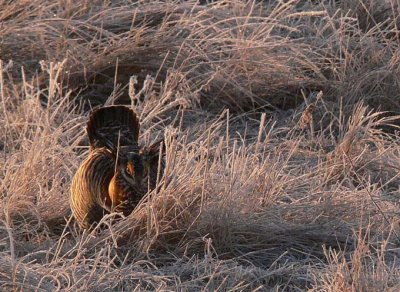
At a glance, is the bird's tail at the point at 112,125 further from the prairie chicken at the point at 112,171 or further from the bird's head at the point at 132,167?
the bird's head at the point at 132,167

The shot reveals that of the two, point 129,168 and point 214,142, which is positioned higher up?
point 129,168

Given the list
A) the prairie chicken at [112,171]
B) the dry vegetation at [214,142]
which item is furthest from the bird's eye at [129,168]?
the dry vegetation at [214,142]

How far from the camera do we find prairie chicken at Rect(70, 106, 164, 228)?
164 inches

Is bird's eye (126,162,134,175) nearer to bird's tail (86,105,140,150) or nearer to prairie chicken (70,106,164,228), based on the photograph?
prairie chicken (70,106,164,228)

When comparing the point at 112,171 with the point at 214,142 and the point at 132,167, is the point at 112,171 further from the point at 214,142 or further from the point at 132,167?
the point at 214,142

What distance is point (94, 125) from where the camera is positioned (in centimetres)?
434

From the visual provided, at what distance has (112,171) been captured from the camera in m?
4.23

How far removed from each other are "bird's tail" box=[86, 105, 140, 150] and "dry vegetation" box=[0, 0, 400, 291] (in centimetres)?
16

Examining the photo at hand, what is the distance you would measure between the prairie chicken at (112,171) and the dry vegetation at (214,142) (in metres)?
0.09

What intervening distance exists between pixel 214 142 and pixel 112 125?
1028mm

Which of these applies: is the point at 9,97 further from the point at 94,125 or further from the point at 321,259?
the point at 321,259

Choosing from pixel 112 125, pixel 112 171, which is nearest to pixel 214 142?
pixel 112 125

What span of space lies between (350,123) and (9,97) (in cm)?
148

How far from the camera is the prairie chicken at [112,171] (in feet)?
13.6
